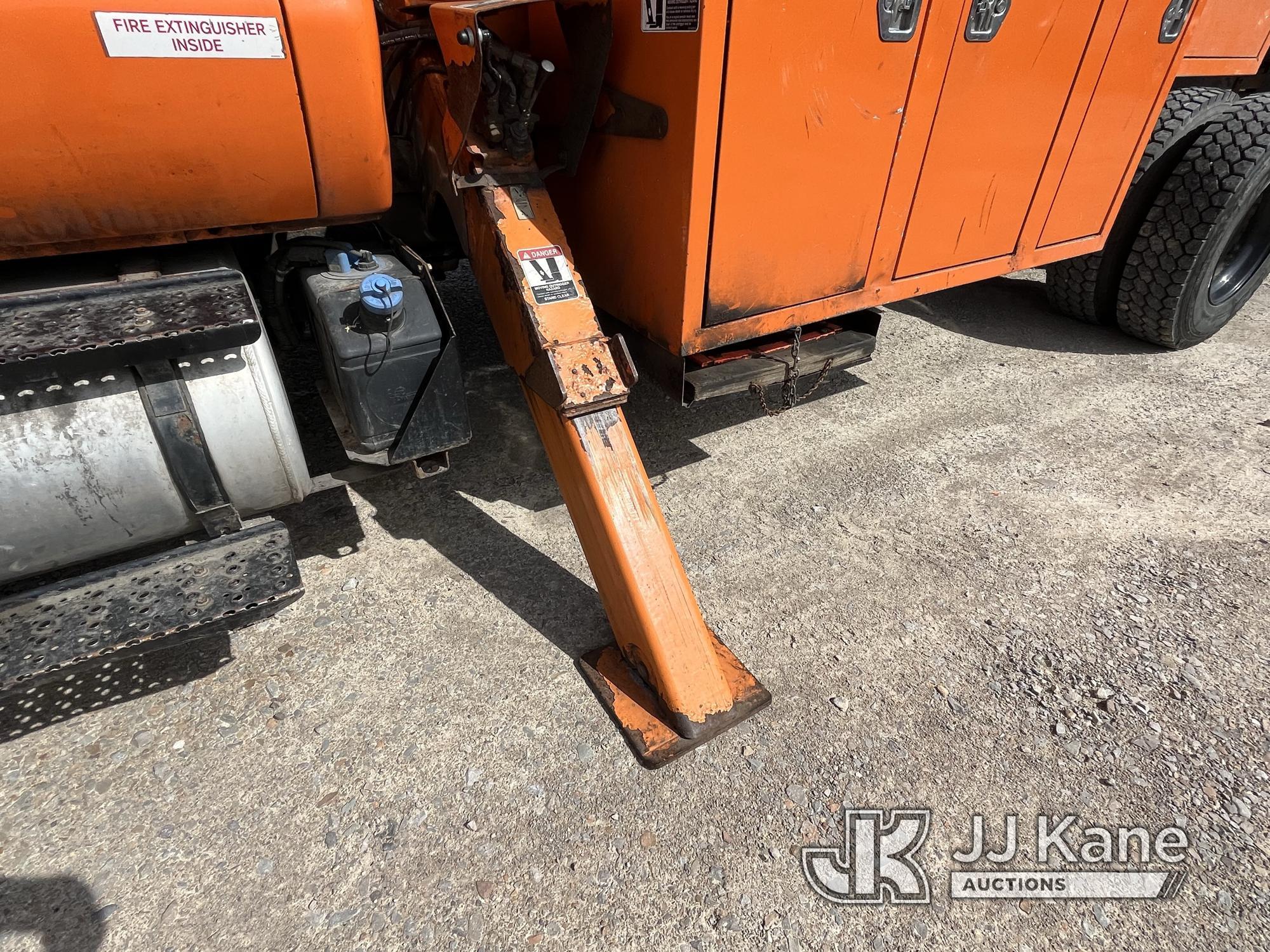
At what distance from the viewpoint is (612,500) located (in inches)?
70.3

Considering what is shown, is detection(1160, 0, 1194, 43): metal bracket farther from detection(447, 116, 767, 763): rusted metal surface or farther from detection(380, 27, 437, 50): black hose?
detection(380, 27, 437, 50): black hose

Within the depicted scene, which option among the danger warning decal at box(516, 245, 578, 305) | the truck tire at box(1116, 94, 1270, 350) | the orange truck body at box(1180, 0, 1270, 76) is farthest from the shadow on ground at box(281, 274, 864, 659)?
the orange truck body at box(1180, 0, 1270, 76)

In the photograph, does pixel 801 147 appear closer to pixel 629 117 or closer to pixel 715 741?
pixel 629 117

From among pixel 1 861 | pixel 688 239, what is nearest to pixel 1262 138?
pixel 688 239

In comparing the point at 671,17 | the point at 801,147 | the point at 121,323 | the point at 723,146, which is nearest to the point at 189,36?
the point at 121,323

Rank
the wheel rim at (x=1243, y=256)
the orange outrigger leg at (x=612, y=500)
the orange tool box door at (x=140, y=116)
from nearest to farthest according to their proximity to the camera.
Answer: the orange tool box door at (x=140, y=116) < the orange outrigger leg at (x=612, y=500) < the wheel rim at (x=1243, y=256)

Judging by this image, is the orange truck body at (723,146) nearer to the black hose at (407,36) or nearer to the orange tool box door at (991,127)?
the orange tool box door at (991,127)

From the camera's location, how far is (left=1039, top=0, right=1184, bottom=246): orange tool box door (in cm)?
238

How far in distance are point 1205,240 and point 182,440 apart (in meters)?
4.19

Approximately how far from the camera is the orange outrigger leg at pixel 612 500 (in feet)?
5.81

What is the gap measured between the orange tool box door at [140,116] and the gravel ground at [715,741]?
117cm

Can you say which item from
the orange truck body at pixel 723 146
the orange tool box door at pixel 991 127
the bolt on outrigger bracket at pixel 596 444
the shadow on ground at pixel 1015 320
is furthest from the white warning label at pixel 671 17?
the shadow on ground at pixel 1015 320

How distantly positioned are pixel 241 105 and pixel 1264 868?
270cm

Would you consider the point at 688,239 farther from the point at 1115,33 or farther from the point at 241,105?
the point at 1115,33
